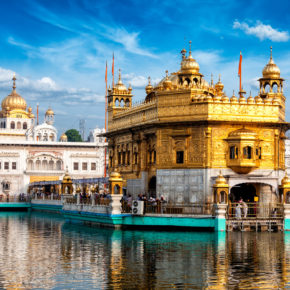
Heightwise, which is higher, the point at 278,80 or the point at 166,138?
the point at 278,80

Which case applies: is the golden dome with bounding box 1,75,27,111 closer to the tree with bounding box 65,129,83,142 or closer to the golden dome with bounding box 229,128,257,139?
the tree with bounding box 65,129,83,142

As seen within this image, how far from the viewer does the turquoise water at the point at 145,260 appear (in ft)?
48.3

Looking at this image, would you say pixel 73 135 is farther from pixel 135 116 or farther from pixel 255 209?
pixel 255 209

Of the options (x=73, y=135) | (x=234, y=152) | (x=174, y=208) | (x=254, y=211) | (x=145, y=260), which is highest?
(x=73, y=135)

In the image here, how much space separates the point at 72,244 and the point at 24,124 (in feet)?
215

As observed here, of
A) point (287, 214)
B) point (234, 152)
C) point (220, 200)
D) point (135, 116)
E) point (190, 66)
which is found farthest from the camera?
point (135, 116)

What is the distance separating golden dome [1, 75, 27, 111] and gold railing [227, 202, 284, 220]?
62271 millimetres

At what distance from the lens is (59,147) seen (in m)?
72.3

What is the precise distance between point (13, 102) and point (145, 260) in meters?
72.5

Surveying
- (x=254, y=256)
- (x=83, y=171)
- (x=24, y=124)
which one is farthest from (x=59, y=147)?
(x=254, y=256)

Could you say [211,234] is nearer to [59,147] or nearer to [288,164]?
[59,147]

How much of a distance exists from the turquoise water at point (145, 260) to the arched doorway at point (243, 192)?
6002 mm

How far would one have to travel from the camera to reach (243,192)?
32.8 meters

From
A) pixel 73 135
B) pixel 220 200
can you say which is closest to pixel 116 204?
pixel 220 200
